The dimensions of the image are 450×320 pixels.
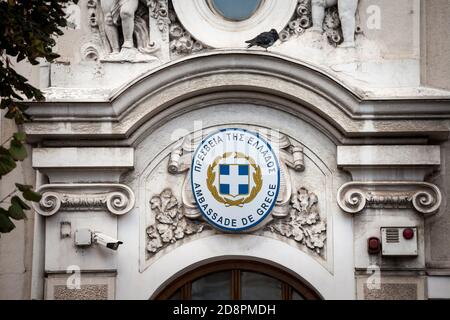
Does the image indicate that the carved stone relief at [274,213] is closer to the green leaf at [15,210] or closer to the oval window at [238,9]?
the oval window at [238,9]

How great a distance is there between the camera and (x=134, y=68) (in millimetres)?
11945

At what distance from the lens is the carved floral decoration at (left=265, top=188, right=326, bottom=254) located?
11.6 metres

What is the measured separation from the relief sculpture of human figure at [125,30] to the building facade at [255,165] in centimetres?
2

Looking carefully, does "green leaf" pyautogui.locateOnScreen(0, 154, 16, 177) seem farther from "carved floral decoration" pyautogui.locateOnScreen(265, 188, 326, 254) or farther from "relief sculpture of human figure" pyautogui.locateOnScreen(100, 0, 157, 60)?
"carved floral decoration" pyautogui.locateOnScreen(265, 188, 326, 254)

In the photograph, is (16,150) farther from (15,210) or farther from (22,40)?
(22,40)

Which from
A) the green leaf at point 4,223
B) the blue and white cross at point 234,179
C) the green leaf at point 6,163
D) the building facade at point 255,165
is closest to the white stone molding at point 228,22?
the building facade at point 255,165

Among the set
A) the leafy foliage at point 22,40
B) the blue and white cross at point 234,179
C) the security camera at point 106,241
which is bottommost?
the security camera at point 106,241

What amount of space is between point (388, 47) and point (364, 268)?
85.1 inches

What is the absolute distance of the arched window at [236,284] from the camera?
11789mm

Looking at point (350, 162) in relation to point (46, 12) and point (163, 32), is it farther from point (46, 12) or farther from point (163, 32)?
point (46, 12)

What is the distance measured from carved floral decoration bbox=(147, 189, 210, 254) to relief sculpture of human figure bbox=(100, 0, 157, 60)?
140 cm
